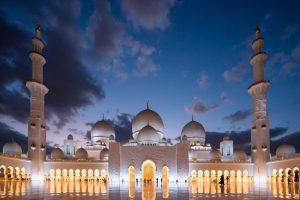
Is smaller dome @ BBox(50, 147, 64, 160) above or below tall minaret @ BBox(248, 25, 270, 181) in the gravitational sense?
below

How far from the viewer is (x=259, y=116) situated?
114 ft

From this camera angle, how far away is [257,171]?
115 feet

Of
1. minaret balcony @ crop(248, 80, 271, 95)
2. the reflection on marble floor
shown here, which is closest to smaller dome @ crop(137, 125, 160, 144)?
→ minaret balcony @ crop(248, 80, 271, 95)

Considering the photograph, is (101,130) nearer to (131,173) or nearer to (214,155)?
(131,173)

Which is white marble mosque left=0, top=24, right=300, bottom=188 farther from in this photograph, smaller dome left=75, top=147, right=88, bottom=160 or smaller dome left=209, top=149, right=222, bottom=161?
smaller dome left=209, top=149, right=222, bottom=161

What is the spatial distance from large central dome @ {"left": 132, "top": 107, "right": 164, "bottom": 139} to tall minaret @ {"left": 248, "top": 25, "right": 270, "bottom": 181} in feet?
39.1

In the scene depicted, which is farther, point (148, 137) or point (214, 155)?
point (214, 155)

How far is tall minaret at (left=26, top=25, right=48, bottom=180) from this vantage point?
33.9 metres

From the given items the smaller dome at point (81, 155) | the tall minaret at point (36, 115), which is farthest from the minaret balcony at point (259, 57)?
the tall minaret at point (36, 115)

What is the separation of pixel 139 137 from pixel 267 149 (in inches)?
543

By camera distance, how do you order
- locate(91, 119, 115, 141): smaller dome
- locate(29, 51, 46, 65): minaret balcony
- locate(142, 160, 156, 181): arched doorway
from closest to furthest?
locate(29, 51, 46, 65): minaret balcony
locate(142, 160, 156, 181): arched doorway
locate(91, 119, 115, 141): smaller dome

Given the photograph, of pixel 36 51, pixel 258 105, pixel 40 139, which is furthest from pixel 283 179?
pixel 36 51

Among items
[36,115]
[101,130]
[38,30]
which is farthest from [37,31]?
[101,130]

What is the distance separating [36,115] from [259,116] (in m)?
23.2
